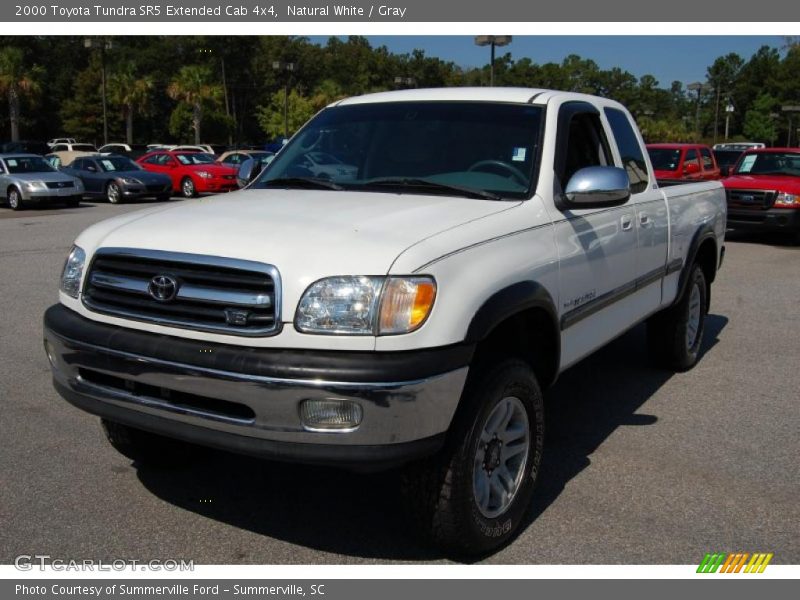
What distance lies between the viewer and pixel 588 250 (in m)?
4.32

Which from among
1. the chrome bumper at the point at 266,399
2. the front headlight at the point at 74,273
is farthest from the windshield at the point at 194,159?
the chrome bumper at the point at 266,399

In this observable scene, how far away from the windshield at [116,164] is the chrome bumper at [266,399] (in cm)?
2294

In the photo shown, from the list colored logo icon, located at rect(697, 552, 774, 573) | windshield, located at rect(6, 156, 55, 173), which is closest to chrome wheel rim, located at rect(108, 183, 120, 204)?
windshield, located at rect(6, 156, 55, 173)

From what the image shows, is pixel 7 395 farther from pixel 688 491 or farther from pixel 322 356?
pixel 688 491

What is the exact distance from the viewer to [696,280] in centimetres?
646

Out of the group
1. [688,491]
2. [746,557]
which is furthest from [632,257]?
[746,557]

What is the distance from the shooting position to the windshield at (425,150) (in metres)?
4.17

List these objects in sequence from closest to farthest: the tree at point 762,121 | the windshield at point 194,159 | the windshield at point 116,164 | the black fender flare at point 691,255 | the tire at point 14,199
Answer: the black fender flare at point 691,255
the tire at point 14,199
the windshield at point 116,164
the windshield at point 194,159
the tree at point 762,121

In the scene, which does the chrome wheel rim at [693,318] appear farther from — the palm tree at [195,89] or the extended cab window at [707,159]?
the palm tree at [195,89]

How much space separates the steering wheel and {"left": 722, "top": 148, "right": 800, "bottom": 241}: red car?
12150mm

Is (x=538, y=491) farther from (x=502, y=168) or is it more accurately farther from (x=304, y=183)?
(x=304, y=183)
